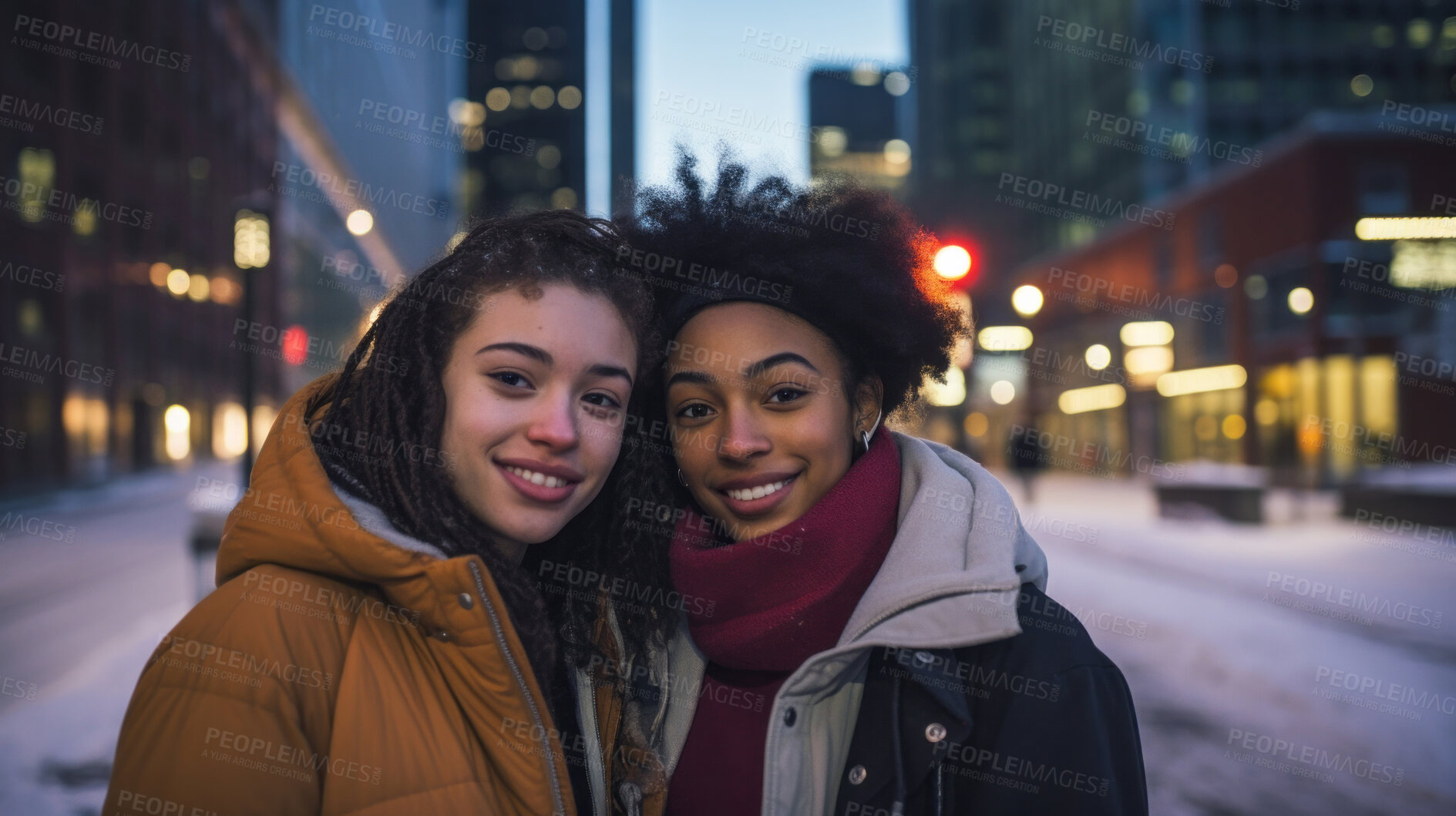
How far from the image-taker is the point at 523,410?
7.20 feet

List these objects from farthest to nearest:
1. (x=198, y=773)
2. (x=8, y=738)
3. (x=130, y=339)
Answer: (x=130, y=339)
(x=8, y=738)
(x=198, y=773)

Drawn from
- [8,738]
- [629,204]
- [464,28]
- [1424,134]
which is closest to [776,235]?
[629,204]

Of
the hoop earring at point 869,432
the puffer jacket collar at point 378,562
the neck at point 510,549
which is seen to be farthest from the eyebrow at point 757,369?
the puffer jacket collar at point 378,562

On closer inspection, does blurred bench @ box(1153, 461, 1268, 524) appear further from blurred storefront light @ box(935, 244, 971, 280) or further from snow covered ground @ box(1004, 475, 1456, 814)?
blurred storefront light @ box(935, 244, 971, 280)

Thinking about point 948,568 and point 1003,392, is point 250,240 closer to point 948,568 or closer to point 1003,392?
point 948,568

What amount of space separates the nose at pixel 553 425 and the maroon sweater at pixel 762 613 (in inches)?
24.6

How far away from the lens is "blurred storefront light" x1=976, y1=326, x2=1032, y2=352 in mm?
9024

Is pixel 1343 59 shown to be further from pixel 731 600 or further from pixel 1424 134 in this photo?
pixel 731 600

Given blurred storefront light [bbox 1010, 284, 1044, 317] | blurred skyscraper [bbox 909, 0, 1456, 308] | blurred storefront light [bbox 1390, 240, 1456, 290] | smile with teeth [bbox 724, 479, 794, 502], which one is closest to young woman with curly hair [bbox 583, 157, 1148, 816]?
smile with teeth [bbox 724, 479, 794, 502]

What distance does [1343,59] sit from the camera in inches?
1841

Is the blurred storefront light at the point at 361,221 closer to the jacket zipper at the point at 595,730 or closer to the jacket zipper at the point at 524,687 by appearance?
the jacket zipper at the point at 595,730

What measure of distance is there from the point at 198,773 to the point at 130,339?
41.9 metres

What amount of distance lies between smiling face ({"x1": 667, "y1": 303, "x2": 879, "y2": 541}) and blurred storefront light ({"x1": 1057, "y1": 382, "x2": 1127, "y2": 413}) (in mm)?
37217

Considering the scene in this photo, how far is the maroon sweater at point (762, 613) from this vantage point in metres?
2.42
